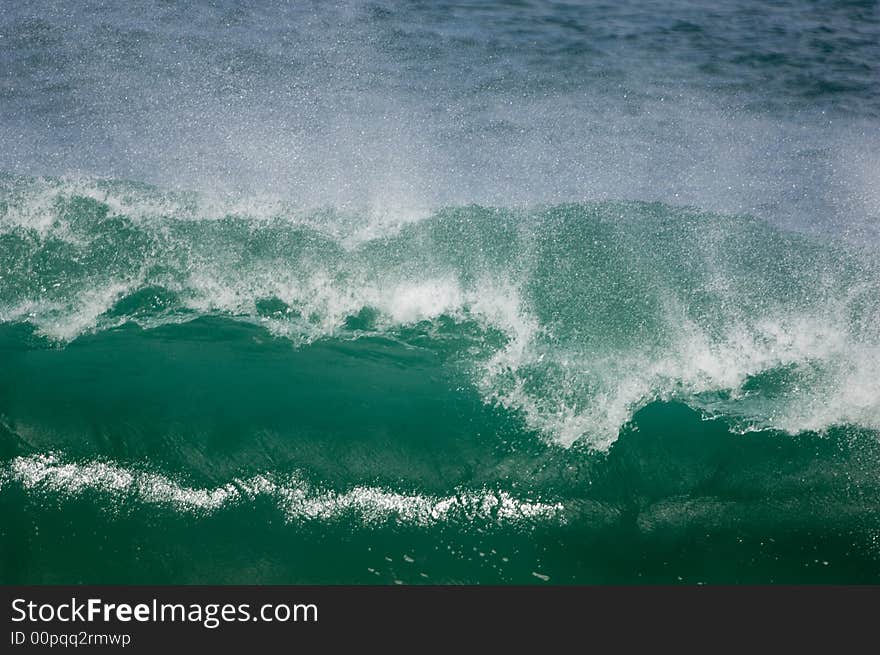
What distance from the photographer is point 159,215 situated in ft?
19.9

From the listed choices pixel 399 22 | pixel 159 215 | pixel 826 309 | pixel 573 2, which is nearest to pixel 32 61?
pixel 159 215

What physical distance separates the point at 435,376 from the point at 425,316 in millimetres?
496

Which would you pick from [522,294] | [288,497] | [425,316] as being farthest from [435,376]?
[288,497]

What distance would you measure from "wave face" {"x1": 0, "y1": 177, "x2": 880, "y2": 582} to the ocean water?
0.02m

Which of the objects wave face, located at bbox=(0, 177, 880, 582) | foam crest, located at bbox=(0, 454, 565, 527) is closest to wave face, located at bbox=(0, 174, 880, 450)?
wave face, located at bbox=(0, 177, 880, 582)

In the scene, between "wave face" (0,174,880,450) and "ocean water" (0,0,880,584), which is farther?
"wave face" (0,174,880,450)

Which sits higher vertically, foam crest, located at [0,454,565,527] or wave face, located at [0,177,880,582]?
wave face, located at [0,177,880,582]

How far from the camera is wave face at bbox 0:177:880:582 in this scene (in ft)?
15.5

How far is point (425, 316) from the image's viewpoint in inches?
222

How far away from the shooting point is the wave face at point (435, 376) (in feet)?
15.5

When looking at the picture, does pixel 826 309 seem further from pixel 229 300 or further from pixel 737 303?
pixel 229 300

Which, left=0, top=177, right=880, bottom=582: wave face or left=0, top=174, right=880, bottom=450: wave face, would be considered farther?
left=0, top=174, right=880, bottom=450: wave face

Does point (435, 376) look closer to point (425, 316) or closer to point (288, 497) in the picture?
point (425, 316)

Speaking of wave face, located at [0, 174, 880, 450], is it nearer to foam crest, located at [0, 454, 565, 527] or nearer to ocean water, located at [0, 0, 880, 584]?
ocean water, located at [0, 0, 880, 584]
